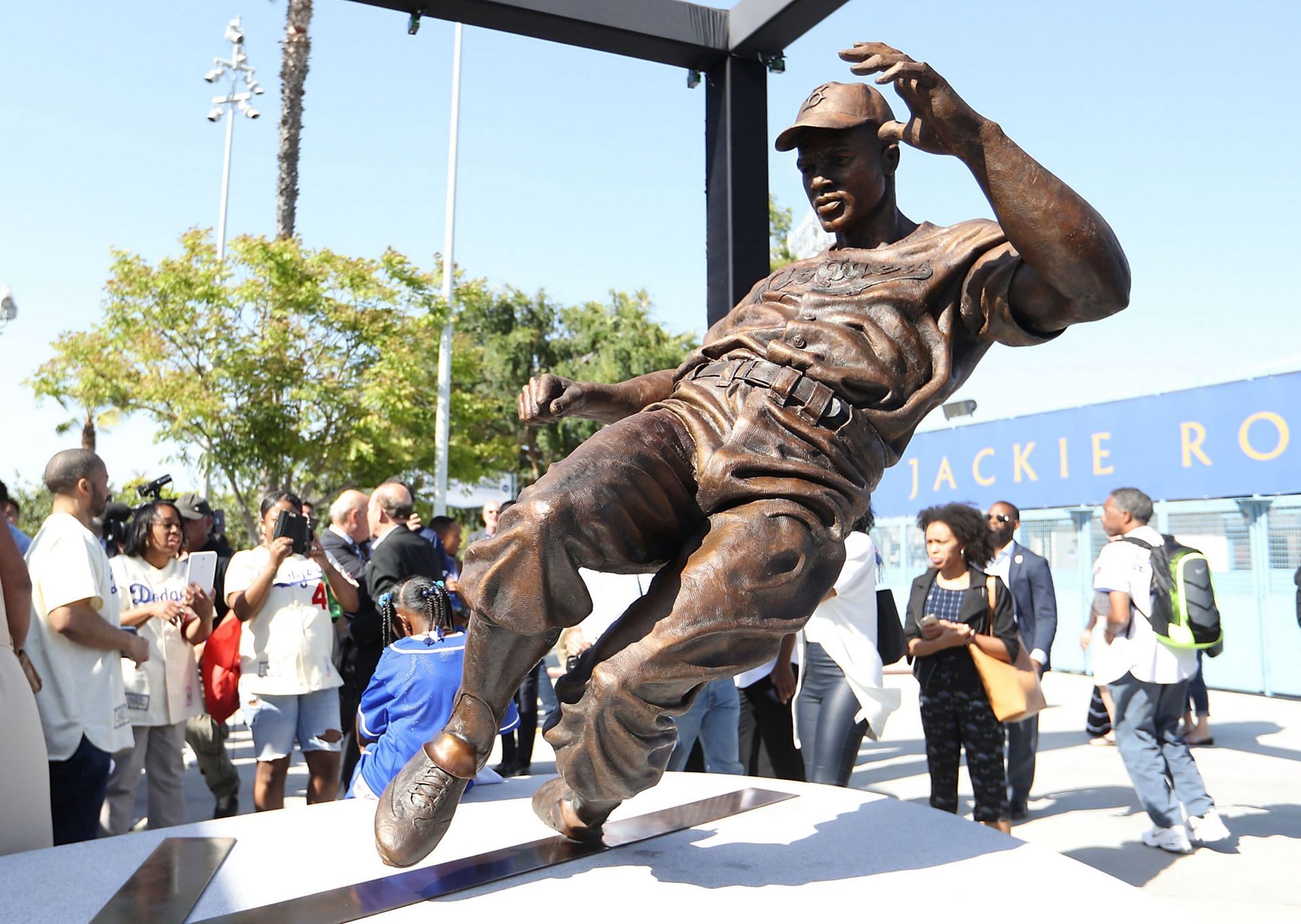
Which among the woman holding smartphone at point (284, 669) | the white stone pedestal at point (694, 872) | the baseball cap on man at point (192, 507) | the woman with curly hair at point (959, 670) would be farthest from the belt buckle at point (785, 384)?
the baseball cap on man at point (192, 507)

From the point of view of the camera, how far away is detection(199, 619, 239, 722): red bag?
5.55 metres

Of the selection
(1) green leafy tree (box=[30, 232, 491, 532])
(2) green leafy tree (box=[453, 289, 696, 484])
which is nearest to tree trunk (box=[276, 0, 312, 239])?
(1) green leafy tree (box=[30, 232, 491, 532])

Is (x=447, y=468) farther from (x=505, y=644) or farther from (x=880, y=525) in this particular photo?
(x=505, y=644)

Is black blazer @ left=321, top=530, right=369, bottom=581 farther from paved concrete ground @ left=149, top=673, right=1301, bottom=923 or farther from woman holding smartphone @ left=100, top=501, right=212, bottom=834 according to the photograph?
paved concrete ground @ left=149, top=673, right=1301, bottom=923

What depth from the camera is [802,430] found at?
2588 mm

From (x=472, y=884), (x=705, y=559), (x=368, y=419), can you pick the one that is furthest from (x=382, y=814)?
(x=368, y=419)

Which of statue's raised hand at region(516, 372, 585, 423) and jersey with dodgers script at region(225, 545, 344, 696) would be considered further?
jersey with dodgers script at region(225, 545, 344, 696)

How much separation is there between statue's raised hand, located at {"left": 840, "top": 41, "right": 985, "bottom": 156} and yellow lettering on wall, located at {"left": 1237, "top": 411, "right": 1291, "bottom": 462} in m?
12.6

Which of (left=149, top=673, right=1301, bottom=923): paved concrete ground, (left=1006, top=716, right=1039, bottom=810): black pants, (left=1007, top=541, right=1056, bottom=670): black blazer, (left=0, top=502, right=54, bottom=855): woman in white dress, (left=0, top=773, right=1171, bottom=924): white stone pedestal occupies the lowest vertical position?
(left=149, top=673, right=1301, bottom=923): paved concrete ground

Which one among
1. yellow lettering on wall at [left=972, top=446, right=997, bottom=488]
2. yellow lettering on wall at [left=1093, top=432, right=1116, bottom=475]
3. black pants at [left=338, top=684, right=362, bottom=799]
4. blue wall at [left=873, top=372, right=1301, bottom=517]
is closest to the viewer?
black pants at [left=338, top=684, right=362, bottom=799]

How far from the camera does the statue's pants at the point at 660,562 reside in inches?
94.5

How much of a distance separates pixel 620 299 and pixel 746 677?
86.7ft

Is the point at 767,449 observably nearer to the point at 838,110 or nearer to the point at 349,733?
the point at 838,110

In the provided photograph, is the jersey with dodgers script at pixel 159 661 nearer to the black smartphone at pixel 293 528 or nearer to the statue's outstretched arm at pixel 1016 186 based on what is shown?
the black smartphone at pixel 293 528
